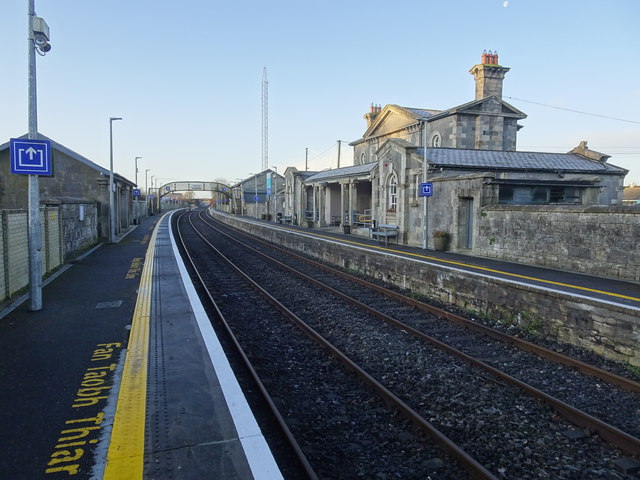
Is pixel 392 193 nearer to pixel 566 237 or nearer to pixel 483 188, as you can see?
pixel 483 188

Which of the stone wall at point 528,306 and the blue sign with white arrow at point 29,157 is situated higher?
the blue sign with white arrow at point 29,157

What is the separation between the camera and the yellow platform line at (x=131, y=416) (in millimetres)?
3621

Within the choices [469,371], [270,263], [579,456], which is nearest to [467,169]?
[270,263]

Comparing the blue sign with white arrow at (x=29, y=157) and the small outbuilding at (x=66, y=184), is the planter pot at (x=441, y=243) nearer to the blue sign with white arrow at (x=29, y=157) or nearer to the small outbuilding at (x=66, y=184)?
the blue sign with white arrow at (x=29, y=157)

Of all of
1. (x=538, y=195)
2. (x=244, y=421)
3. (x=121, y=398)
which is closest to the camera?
(x=244, y=421)

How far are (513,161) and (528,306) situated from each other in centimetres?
1421

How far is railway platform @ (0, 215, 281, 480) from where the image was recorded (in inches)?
146

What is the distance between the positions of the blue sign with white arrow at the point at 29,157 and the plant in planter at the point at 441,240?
45.5ft

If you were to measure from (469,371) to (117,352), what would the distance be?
5.43 metres

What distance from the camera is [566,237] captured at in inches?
485

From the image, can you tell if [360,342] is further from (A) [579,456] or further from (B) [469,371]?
(A) [579,456]

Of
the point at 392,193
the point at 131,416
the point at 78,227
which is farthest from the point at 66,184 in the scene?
the point at 131,416

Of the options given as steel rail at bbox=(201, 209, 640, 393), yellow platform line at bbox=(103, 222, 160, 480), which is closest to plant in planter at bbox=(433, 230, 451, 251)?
steel rail at bbox=(201, 209, 640, 393)

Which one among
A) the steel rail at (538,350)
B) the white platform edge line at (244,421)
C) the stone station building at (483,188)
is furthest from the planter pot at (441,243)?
the white platform edge line at (244,421)
